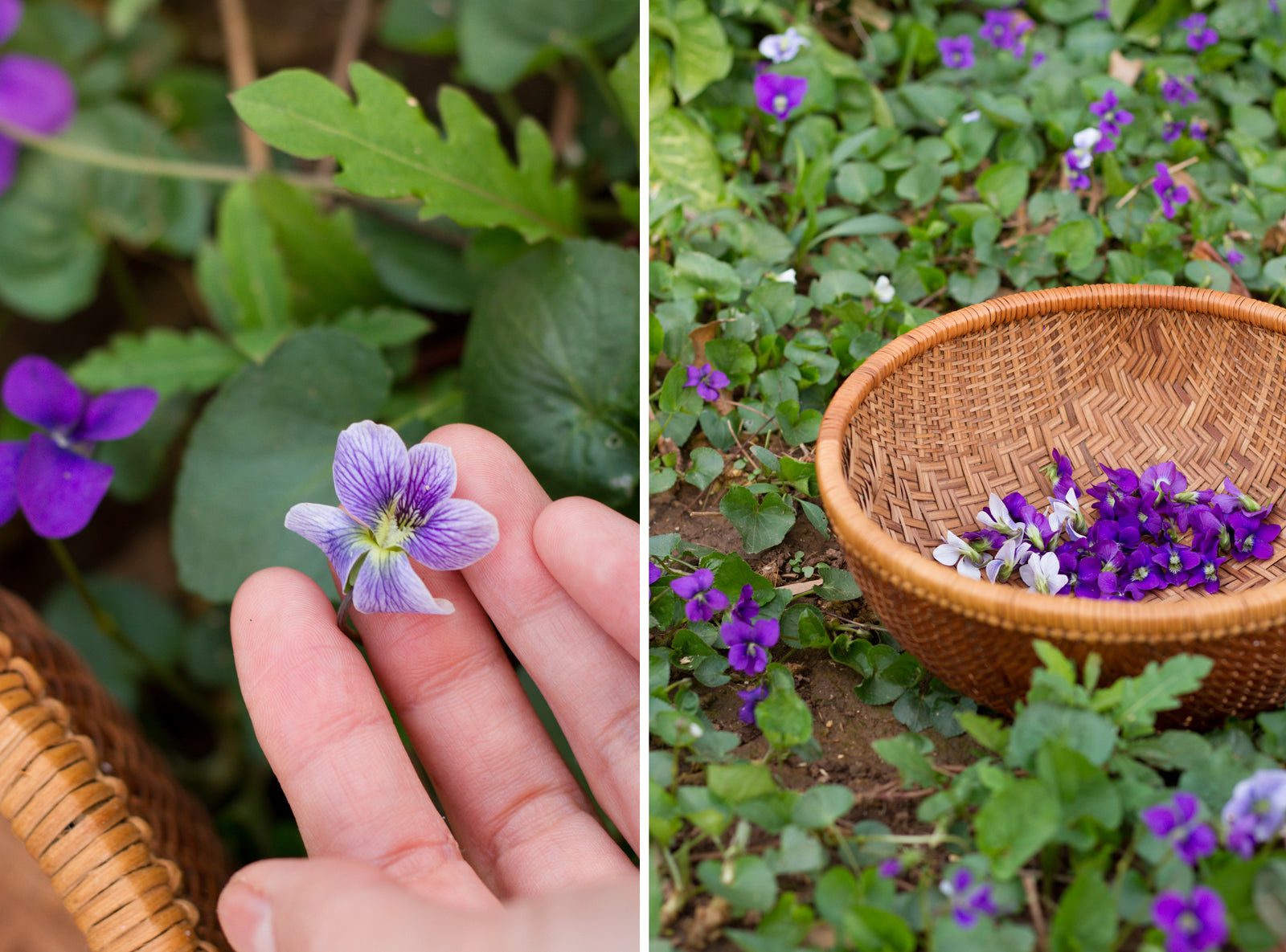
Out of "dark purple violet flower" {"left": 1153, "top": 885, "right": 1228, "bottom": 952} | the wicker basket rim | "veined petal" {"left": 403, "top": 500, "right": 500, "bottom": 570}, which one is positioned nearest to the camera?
"dark purple violet flower" {"left": 1153, "top": 885, "right": 1228, "bottom": 952}

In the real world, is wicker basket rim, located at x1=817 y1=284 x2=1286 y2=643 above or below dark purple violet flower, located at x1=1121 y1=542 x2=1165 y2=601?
above

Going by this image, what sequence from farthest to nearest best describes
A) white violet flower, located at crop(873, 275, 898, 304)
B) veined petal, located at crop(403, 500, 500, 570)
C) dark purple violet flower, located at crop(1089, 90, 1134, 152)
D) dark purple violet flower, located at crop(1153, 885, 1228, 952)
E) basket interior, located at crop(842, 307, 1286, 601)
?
dark purple violet flower, located at crop(1089, 90, 1134, 152), white violet flower, located at crop(873, 275, 898, 304), basket interior, located at crop(842, 307, 1286, 601), veined petal, located at crop(403, 500, 500, 570), dark purple violet flower, located at crop(1153, 885, 1228, 952)

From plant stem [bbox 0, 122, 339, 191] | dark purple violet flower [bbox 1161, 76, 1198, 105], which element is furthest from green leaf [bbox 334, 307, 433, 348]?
dark purple violet flower [bbox 1161, 76, 1198, 105]

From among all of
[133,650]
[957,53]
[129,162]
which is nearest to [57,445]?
[133,650]

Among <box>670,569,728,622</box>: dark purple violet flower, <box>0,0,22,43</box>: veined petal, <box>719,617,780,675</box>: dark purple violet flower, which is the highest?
<box>0,0,22,43</box>: veined petal

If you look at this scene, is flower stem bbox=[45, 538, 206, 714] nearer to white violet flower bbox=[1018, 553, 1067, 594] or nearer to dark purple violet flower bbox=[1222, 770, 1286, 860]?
white violet flower bbox=[1018, 553, 1067, 594]

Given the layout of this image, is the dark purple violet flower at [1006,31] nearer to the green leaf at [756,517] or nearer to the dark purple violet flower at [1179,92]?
the dark purple violet flower at [1179,92]

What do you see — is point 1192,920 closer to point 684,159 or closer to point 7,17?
point 684,159
